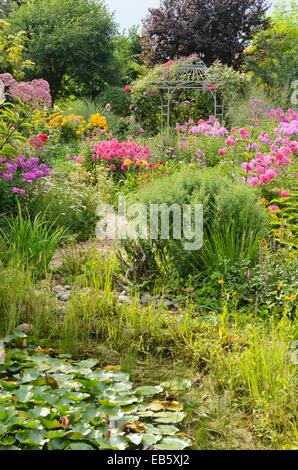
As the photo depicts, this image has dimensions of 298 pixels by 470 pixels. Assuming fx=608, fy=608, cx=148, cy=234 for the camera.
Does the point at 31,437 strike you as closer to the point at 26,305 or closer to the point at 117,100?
the point at 26,305

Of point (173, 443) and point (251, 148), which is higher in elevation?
point (251, 148)

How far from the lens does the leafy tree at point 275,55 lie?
15382 millimetres

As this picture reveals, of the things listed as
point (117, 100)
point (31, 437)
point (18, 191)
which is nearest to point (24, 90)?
point (18, 191)

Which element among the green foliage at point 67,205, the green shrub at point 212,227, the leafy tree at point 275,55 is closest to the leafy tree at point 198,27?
the leafy tree at point 275,55

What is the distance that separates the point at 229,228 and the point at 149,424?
202cm

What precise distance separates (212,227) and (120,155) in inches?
137

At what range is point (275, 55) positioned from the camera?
53.4 feet

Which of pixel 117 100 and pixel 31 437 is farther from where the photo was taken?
pixel 117 100

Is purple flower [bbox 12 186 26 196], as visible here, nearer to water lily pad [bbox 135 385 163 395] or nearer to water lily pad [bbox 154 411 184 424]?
water lily pad [bbox 135 385 163 395]

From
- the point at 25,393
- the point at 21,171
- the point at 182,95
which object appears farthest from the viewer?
→ the point at 182,95

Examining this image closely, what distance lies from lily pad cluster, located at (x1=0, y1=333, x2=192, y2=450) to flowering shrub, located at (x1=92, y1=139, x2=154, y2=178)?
4.44 meters

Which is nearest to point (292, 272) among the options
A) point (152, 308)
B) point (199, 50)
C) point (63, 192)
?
point (152, 308)

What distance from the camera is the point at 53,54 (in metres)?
15.8

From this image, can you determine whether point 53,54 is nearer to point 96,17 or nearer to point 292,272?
point 96,17
